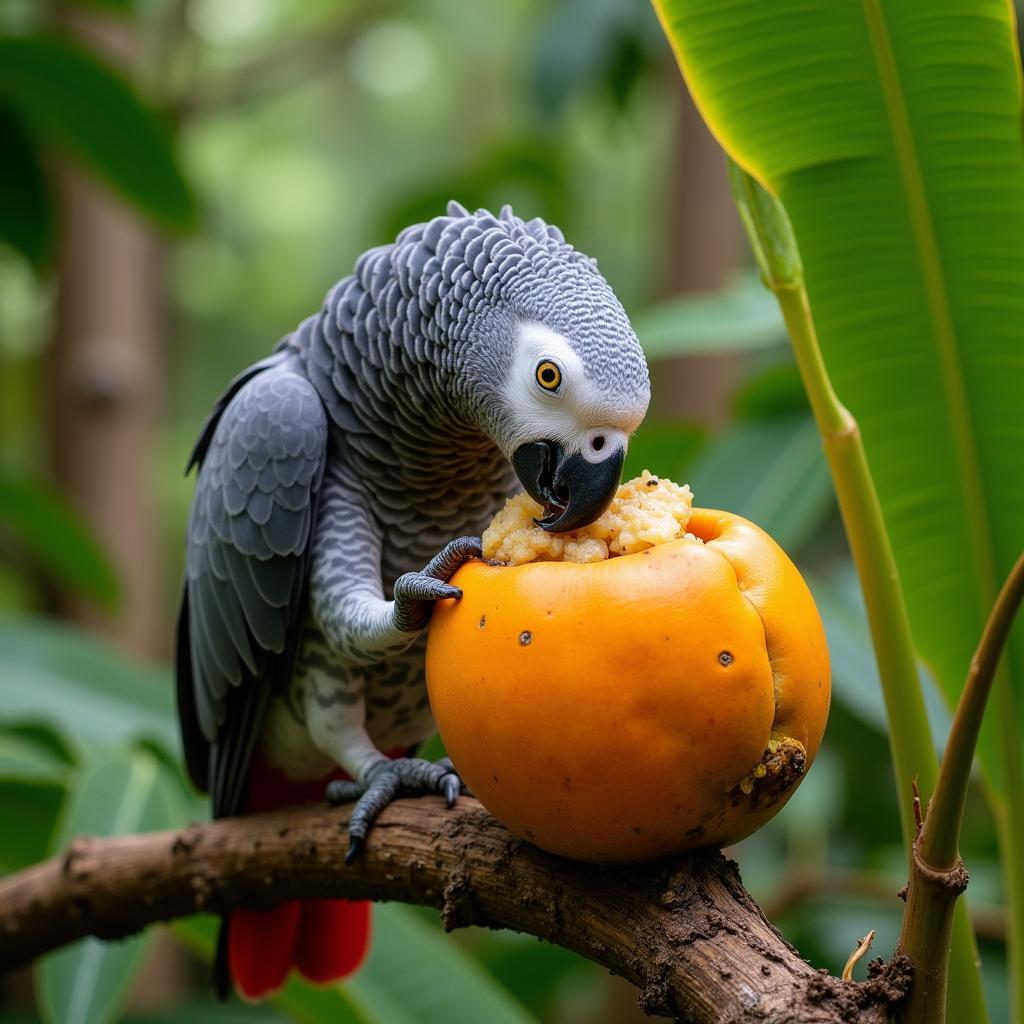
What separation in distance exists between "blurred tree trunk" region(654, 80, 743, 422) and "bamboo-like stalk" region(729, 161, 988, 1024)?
1.51 metres

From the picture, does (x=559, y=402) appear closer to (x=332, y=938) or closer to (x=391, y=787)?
(x=391, y=787)

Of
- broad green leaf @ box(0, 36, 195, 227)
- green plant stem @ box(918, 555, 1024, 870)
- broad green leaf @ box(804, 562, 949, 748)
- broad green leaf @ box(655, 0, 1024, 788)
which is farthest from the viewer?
broad green leaf @ box(0, 36, 195, 227)

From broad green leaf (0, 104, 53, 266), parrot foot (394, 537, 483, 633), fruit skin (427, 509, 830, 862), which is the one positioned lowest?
fruit skin (427, 509, 830, 862)

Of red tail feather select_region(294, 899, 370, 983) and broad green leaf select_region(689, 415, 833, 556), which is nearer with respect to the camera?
red tail feather select_region(294, 899, 370, 983)

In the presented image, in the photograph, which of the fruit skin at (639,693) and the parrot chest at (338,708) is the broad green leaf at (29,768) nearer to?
the parrot chest at (338,708)

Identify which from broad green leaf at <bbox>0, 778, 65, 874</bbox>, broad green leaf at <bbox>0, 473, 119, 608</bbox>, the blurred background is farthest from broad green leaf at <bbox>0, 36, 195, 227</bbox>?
broad green leaf at <bbox>0, 778, 65, 874</bbox>

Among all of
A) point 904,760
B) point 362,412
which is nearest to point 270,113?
point 362,412

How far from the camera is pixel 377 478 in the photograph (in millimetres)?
1059

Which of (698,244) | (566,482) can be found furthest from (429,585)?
(698,244)

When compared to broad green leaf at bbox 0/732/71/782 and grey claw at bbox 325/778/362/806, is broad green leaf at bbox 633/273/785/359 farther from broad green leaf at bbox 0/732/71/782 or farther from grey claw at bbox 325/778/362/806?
broad green leaf at bbox 0/732/71/782

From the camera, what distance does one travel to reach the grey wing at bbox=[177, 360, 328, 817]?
1.02m

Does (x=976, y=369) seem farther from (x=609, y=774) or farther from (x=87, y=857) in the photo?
(x=87, y=857)

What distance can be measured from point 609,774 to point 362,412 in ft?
1.62

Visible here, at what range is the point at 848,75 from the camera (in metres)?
0.93
